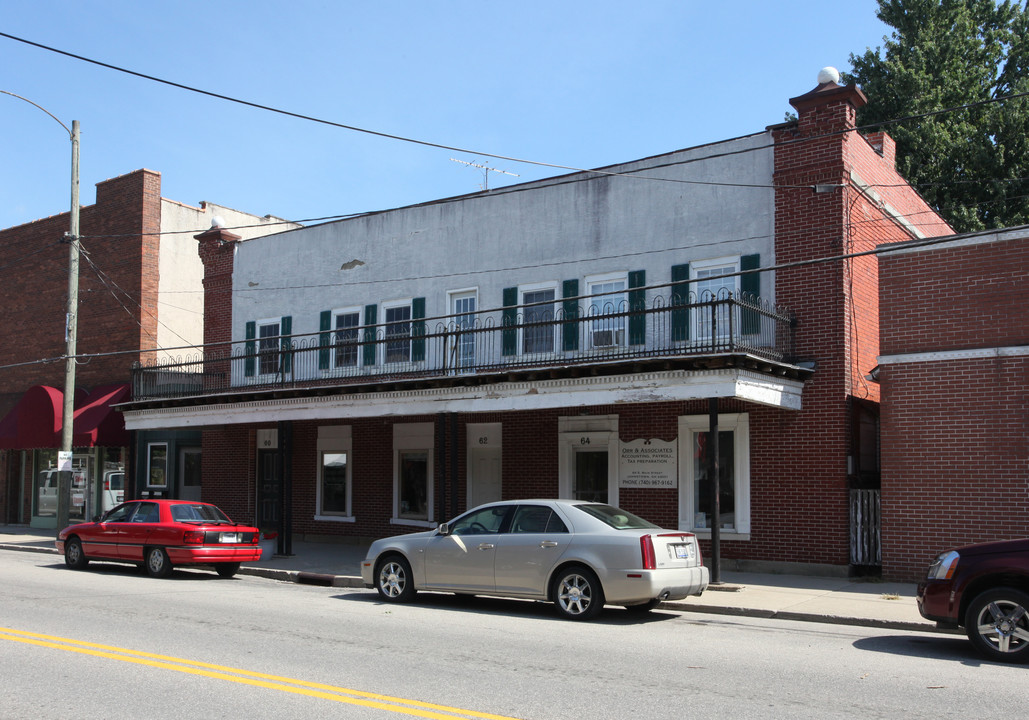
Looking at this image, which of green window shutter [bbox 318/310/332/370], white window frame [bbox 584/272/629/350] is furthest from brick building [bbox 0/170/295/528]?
white window frame [bbox 584/272/629/350]

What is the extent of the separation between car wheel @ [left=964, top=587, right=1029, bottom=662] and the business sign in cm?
846

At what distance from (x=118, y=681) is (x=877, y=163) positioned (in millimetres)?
15711

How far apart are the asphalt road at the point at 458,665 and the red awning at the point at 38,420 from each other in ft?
46.1

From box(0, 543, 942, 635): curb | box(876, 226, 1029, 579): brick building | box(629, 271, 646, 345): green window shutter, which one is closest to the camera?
box(0, 543, 942, 635): curb

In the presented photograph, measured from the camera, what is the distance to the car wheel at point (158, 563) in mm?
15977

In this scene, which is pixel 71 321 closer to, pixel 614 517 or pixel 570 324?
pixel 570 324

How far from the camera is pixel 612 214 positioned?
18.4m

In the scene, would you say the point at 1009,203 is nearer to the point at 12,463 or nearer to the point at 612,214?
the point at 612,214

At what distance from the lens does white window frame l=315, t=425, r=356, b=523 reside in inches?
868

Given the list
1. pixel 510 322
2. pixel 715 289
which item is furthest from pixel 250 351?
pixel 715 289

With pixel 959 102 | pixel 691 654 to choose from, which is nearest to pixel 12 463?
pixel 691 654

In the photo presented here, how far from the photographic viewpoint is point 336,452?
2253 centimetres

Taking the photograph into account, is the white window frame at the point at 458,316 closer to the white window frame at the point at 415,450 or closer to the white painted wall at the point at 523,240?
the white painted wall at the point at 523,240

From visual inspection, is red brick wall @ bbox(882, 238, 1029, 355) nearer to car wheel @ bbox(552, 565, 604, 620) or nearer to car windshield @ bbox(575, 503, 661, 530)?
car windshield @ bbox(575, 503, 661, 530)
